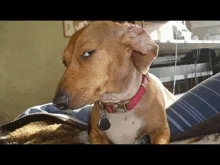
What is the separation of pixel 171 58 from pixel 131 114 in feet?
6.75

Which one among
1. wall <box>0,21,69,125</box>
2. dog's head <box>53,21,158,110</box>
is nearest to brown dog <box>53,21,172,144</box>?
dog's head <box>53,21,158,110</box>

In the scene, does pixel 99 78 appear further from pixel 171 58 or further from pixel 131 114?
pixel 171 58

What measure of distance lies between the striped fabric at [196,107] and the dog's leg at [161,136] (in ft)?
0.20

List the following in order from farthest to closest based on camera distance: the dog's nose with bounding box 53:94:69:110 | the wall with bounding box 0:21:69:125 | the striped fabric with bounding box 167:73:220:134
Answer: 1. the wall with bounding box 0:21:69:125
2. the striped fabric with bounding box 167:73:220:134
3. the dog's nose with bounding box 53:94:69:110

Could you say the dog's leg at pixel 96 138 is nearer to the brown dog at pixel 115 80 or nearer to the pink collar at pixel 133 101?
the brown dog at pixel 115 80

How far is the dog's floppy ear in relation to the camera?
0.84 m

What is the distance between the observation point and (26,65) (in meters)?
2.80

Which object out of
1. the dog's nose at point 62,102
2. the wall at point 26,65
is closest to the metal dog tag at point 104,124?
the dog's nose at point 62,102

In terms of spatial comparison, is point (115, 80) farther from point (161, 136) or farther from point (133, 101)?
point (161, 136)

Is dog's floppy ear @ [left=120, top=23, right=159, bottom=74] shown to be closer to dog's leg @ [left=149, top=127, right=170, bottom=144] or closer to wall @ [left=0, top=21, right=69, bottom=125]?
dog's leg @ [left=149, top=127, right=170, bottom=144]

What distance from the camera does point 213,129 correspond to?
70cm
